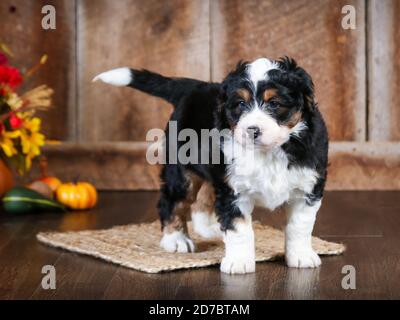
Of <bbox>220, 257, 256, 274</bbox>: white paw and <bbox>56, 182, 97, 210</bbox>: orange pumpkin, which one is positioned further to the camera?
<bbox>56, 182, 97, 210</bbox>: orange pumpkin

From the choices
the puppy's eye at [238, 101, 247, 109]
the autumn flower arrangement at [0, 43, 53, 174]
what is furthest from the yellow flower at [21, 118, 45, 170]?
the puppy's eye at [238, 101, 247, 109]

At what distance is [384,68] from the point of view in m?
5.28

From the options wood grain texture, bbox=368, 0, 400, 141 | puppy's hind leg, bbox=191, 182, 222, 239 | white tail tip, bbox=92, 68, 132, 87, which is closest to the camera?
white tail tip, bbox=92, 68, 132, 87

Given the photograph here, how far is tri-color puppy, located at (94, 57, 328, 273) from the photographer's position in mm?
2871

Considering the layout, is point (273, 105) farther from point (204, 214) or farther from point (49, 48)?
point (49, 48)

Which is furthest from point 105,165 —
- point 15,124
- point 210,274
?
point 210,274

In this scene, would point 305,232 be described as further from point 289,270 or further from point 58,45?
point 58,45

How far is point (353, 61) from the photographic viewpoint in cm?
530

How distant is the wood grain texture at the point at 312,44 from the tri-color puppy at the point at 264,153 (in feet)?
6.60

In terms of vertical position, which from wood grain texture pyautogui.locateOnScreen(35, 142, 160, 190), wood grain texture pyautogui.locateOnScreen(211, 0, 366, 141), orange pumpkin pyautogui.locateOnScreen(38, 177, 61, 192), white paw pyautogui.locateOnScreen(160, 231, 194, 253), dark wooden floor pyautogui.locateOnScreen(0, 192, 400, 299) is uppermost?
wood grain texture pyautogui.locateOnScreen(211, 0, 366, 141)

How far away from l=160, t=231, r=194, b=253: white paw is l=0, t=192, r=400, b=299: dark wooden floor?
29 centimetres

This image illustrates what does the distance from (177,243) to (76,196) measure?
4.59 feet

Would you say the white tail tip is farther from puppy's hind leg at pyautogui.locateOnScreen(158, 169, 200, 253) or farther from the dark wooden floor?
the dark wooden floor
